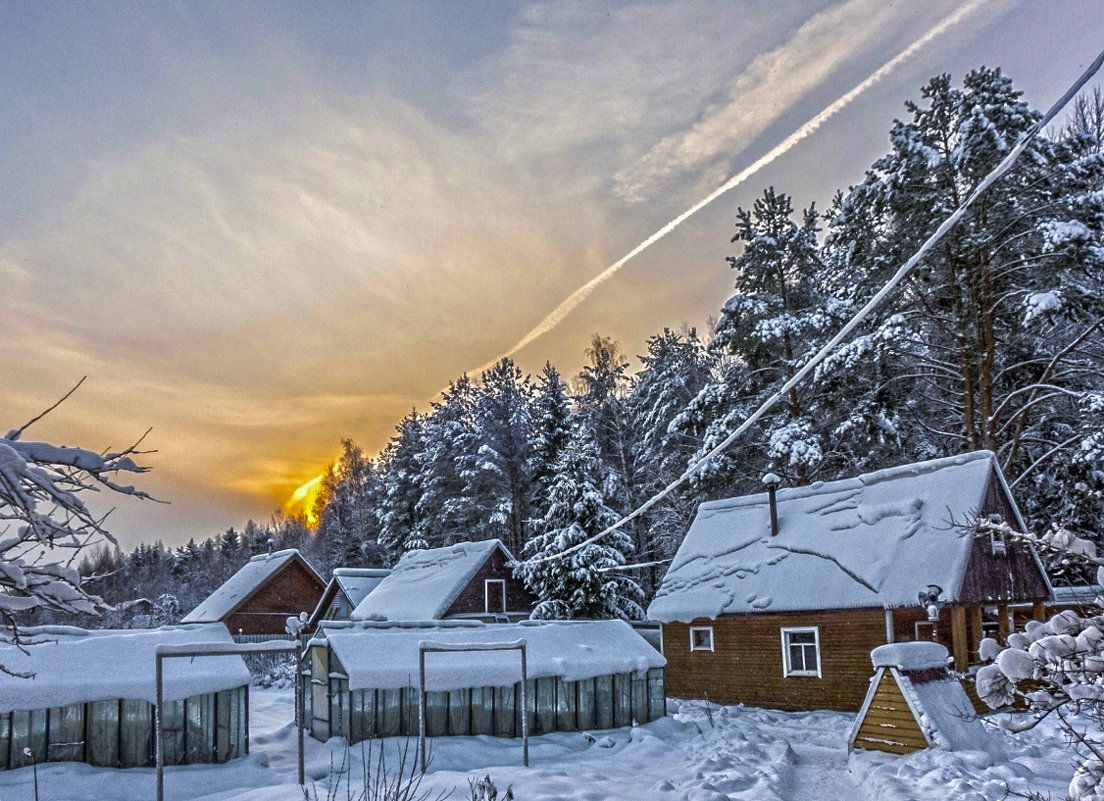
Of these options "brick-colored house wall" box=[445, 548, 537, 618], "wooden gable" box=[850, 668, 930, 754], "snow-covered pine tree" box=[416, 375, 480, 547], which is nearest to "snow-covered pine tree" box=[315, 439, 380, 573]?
"snow-covered pine tree" box=[416, 375, 480, 547]

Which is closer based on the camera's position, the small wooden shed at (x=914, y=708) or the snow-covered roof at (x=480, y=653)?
the small wooden shed at (x=914, y=708)

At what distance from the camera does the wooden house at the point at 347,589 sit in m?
35.2

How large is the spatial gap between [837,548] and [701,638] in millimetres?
4396

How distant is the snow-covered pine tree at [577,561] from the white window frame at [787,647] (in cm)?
840

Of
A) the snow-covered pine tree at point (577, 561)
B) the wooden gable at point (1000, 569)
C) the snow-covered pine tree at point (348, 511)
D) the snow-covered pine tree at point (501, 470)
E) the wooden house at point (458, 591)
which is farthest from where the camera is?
the snow-covered pine tree at point (348, 511)

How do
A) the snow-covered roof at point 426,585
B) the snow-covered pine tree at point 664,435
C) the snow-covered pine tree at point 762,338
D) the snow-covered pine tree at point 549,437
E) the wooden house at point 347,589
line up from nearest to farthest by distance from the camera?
the snow-covered pine tree at point 762,338, the snow-covered roof at point 426,585, the wooden house at point 347,589, the snow-covered pine tree at point 549,437, the snow-covered pine tree at point 664,435

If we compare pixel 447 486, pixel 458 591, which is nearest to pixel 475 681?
pixel 458 591

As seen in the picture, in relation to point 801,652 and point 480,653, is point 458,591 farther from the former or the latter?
point 480,653

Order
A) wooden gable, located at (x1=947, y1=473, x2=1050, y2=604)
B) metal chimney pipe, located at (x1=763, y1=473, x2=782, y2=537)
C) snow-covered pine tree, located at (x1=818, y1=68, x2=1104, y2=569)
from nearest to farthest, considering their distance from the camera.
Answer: wooden gable, located at (x1=947, y1=473, x2=1050, y2=604), snow-covered pine tree, located at (x1=818, y1=68, x2=1104, y2=569), metal chimney pipe, located at (x1=763, y1=473, x2=782, y2=537)

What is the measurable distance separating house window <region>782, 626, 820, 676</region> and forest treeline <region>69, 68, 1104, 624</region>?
6374 millimetres

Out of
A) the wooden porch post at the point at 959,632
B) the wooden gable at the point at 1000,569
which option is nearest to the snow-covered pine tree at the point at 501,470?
the wooden gable at the point at 1000,569

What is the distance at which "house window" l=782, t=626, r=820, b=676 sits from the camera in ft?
63.7

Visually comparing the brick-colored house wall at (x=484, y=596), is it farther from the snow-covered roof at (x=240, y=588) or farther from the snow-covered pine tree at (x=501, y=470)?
the snow-covered roof at (x=240, y=588)

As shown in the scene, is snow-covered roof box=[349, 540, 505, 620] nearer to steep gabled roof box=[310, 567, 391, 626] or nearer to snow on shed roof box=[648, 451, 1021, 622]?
steep gabled roof box=[310, 567, 391, 626]
